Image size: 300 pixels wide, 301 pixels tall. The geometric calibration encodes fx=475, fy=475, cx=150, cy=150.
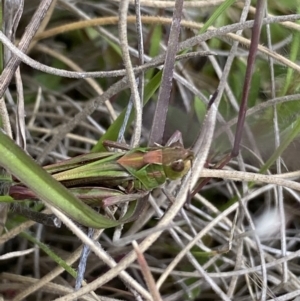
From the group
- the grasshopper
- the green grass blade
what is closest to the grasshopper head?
the grasshopper

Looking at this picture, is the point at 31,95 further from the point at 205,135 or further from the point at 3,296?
the point at 205,135

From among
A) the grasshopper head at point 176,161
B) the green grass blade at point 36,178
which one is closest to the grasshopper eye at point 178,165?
the grasshopper head at point 176,161

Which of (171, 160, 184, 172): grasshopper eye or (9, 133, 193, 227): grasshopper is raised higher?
(171, 160, 184, 172): grasshopper eye

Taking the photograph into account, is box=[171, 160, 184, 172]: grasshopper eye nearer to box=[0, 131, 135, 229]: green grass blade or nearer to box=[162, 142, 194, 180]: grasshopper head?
box=[162, 142, 194, 180]: grasshopper head

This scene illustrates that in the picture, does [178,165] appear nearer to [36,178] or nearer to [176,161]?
[176,161]

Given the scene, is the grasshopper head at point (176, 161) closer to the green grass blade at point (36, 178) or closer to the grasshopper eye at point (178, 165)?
the grasshopper eye at point (178, 165)

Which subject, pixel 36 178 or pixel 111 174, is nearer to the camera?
pixel 36 178

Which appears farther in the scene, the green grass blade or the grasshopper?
the grasshopper

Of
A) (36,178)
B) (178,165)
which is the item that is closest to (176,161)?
(178,165)
